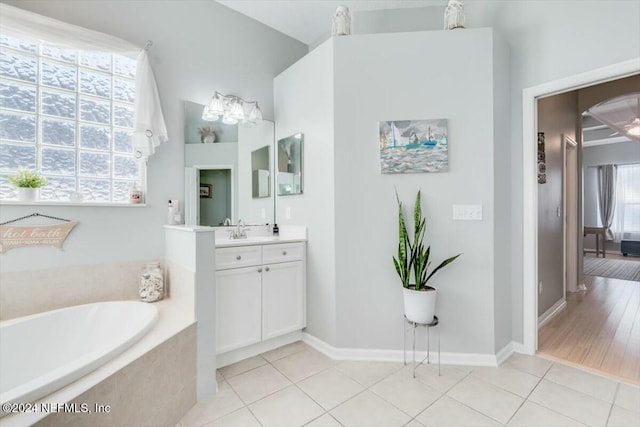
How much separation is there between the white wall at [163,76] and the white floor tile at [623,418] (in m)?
3.05

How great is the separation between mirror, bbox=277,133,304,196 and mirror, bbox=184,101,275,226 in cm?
13

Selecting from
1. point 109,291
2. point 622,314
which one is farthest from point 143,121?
point 622,314

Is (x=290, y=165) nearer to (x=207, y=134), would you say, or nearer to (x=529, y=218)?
(x=207, y=134)

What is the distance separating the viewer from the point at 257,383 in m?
2.05

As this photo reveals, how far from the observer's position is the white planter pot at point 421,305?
2.05 m

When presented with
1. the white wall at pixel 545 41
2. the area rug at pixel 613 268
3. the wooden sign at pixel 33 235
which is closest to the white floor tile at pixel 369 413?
the white wall at pixel 545 41

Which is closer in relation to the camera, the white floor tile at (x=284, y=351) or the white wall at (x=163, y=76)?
the white wall at (x=163, y=76)

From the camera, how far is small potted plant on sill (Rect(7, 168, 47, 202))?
6.10ft

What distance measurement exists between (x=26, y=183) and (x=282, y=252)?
1.72 m

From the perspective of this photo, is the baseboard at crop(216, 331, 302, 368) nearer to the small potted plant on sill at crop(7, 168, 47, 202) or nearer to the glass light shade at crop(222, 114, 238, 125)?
the small potted plant on sill at crop(7, 168, 47, 202)

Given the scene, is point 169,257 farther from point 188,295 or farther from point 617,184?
point 617,184

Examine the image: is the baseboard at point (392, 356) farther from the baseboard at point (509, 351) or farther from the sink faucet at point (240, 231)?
the sink faucet at point (240, 231)

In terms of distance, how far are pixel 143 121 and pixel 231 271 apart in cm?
126

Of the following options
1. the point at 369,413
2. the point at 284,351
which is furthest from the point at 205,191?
the point at 369,413
